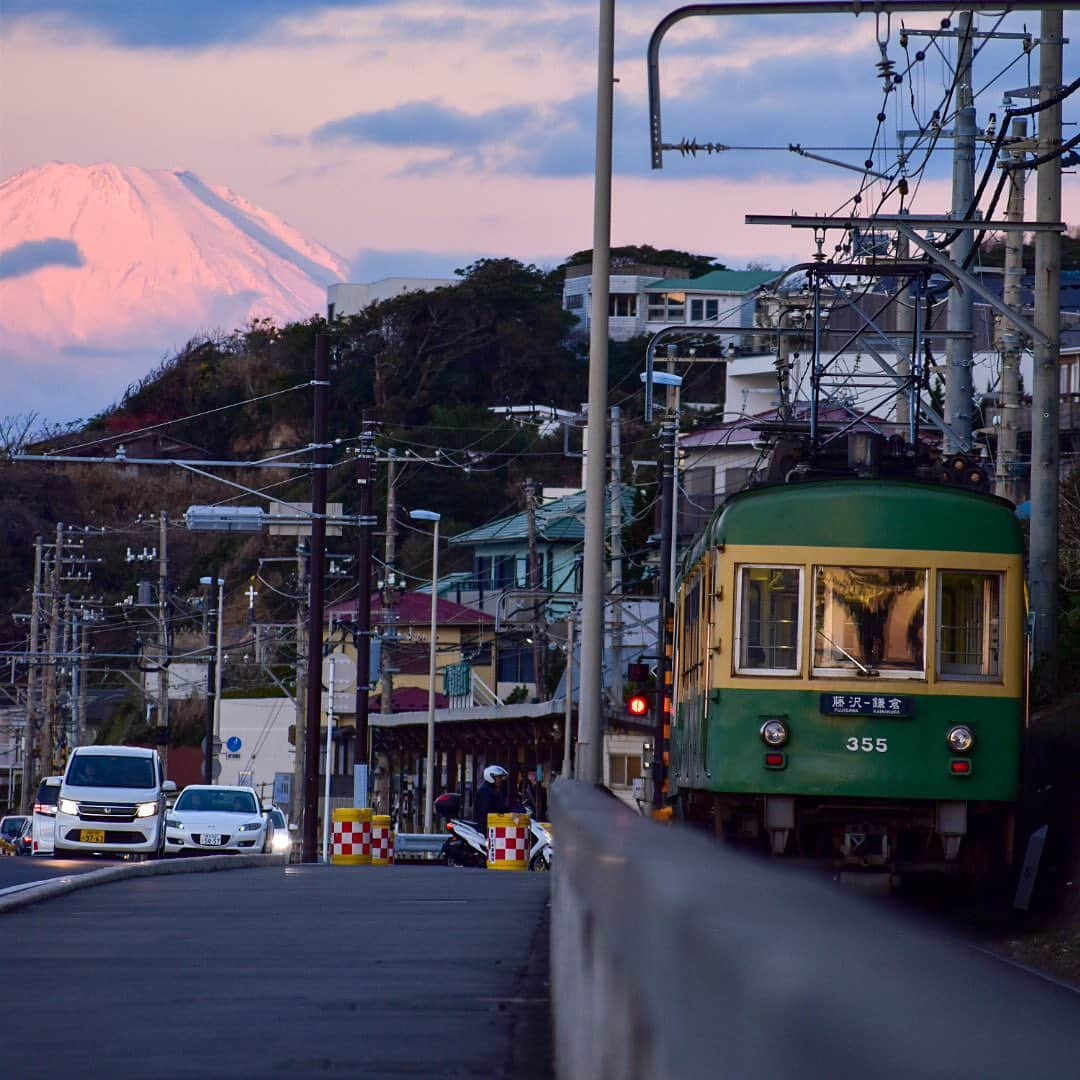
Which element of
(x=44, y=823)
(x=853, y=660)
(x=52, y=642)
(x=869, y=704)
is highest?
(x=52, y=642)

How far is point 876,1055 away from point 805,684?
1380 centimetres

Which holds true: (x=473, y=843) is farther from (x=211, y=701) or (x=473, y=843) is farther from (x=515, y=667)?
(x=515, y=667)

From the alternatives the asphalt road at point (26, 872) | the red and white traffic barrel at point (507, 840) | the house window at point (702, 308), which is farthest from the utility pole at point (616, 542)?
the house window at point (702, 308)

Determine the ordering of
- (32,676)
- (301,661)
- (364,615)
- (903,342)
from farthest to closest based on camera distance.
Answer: (32,676) < (301,661) < (903,342) < (364,615)

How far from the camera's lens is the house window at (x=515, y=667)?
71250 millimetres

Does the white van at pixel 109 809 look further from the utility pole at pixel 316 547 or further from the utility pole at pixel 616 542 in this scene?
the utility pole at pixel 616 542

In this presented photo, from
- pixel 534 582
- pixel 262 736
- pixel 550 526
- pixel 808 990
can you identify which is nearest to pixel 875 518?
pixel 808 990

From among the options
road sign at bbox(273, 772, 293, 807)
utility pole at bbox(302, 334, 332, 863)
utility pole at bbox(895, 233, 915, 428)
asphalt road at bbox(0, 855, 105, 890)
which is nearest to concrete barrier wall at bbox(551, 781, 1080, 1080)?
asphalt road at bbox(0, 855, 105, 890)

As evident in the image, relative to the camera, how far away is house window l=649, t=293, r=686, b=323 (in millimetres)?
105875

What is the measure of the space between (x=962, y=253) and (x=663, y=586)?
1105 cm

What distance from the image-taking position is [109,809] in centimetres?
3166

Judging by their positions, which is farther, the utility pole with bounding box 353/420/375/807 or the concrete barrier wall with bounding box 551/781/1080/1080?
the utility pole with bounding box 353/420/375/807

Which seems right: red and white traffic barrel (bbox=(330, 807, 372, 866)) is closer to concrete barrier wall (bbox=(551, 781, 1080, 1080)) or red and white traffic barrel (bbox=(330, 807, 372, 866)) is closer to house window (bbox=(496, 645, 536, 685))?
concrete barrier wall (bbox=(551, 781, 1080, 1080))

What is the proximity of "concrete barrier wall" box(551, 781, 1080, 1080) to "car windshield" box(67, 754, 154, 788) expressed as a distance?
3011 cm
